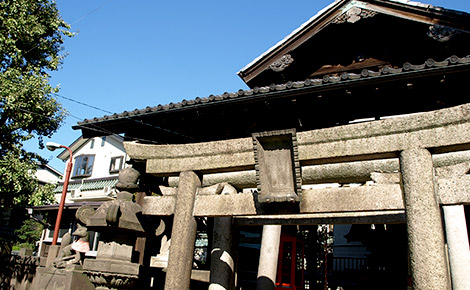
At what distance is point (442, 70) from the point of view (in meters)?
6.07

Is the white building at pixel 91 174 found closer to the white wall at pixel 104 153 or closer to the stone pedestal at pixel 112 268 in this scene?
the white wall at pixel 104 153

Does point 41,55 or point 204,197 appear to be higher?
point 41,55

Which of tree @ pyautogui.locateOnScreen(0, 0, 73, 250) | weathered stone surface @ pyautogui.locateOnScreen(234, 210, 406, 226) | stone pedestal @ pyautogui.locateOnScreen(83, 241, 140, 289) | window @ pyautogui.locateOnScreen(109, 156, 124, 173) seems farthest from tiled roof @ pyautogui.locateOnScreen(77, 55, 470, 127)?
window @ pyautogui.locateOnScreen(109, 156, 124, 173)

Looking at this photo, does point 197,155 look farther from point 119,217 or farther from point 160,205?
point 119,217

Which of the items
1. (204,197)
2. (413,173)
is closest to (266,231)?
(204,197)

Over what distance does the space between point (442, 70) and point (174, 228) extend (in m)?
5.07

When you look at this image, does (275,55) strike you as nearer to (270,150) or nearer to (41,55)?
Result: (270,150)

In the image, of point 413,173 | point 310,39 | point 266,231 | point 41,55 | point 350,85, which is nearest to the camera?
point 413,173

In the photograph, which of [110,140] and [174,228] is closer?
[174,228]

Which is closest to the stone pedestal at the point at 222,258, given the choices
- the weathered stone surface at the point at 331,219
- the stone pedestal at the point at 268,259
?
the weathered stone surface at the point at 331,219

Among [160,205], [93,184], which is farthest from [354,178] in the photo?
[93,184]

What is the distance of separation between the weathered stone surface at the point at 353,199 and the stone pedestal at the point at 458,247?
9.37ft

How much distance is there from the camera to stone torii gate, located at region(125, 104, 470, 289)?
4.39m

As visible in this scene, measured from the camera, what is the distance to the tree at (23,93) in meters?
15.7
